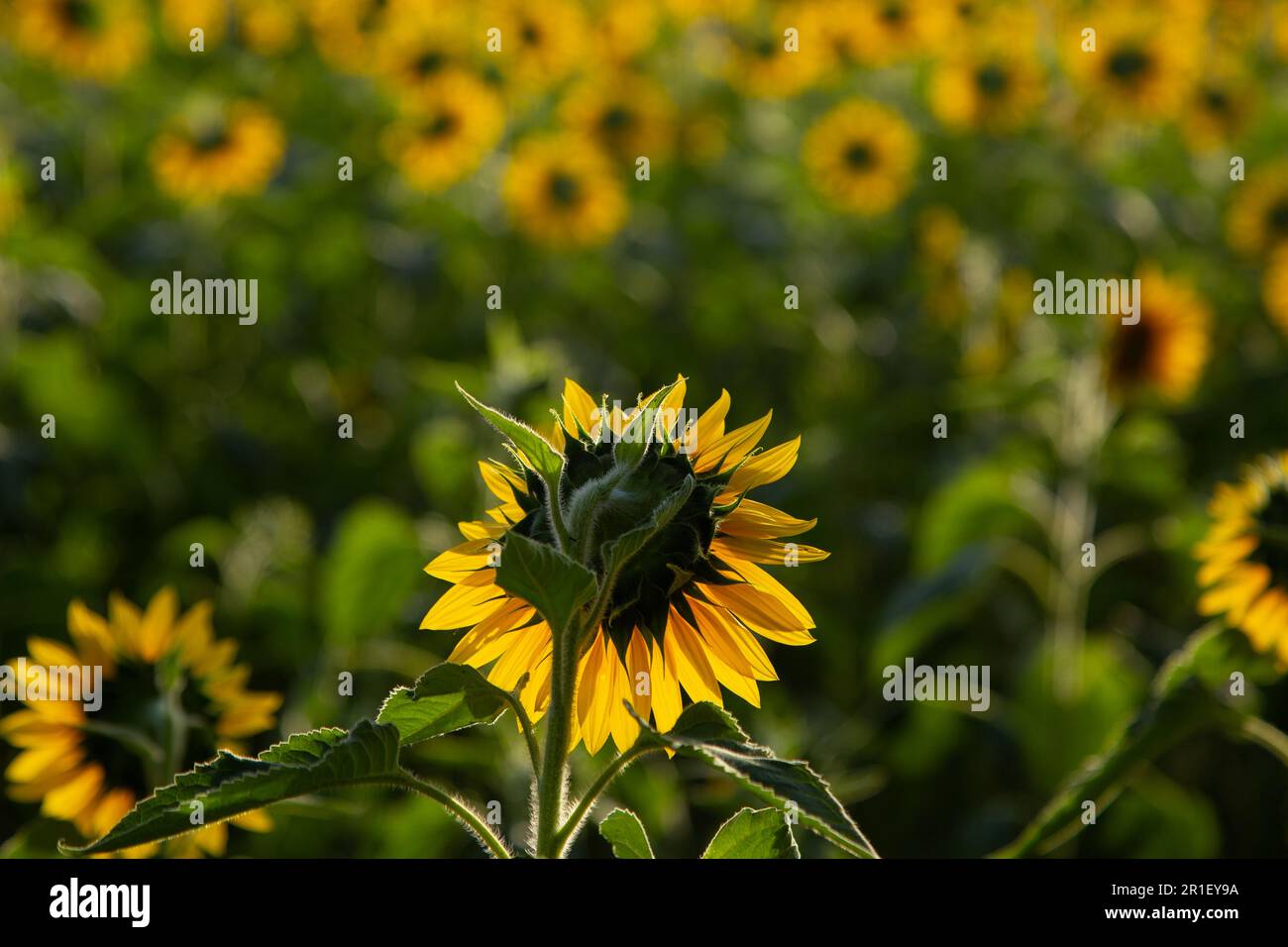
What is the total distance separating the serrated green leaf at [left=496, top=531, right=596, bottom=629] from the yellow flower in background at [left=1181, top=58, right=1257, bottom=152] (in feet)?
17.1

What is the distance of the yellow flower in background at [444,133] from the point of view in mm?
4781

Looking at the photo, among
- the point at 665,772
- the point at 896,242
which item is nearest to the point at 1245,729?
the point at 665,772

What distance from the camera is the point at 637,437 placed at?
86 centimetres

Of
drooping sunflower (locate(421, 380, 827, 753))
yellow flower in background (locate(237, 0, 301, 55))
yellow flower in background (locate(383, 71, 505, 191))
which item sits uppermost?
yellow flower in background (locate(237, 0, 301, 55))

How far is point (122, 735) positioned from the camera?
51.9 inches

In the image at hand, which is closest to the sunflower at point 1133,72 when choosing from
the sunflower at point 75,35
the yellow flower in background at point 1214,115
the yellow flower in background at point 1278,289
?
the yellow flower in background at point 1214,115

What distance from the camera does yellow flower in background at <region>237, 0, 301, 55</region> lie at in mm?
5895

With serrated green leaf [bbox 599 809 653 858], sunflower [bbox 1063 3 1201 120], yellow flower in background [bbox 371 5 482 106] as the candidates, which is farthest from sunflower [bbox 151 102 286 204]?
serrated green leaf [bbox 599 809 653 858]

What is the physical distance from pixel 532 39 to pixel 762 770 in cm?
523

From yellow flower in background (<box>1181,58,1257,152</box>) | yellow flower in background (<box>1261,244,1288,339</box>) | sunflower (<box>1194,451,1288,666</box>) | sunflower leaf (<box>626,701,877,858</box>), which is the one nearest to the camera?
sunflower leaf (<box>626,701,877,858</box>)

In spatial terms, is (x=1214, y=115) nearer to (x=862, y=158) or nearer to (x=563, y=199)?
(x=862, y=158)

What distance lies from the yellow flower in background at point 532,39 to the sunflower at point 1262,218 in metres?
2.68

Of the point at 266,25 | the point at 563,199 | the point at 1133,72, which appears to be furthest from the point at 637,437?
the point at 266,25

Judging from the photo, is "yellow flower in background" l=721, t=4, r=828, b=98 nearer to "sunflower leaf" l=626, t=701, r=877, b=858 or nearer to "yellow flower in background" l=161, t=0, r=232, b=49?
"yellow flower in background" l=161, t=0, r=232, b=49
